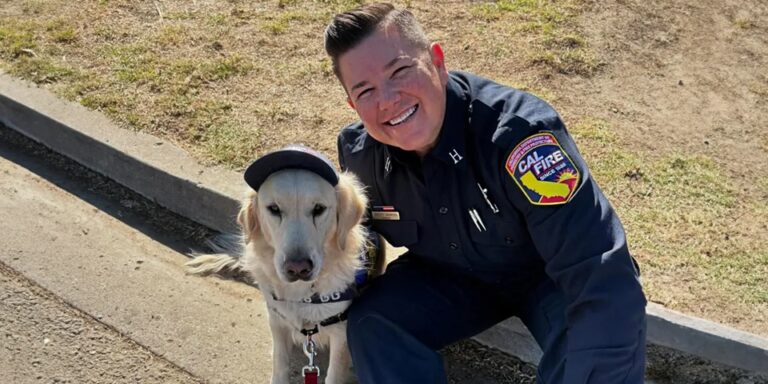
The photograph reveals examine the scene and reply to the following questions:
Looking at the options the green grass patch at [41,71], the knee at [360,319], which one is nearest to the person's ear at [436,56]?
the knee at [360,319]

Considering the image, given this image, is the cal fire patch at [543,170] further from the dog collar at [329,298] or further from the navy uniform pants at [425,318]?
the dog collar at [329,298]

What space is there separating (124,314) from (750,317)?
268 centimetres

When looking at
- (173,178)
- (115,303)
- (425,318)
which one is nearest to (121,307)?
(115,303)

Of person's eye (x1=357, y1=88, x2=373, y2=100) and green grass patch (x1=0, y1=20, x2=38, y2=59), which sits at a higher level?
person's eye (x1=357, y1=88, x2=373, y2=100)

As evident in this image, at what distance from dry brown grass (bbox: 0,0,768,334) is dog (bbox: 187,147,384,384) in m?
1.26

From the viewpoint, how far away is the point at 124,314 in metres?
3.67

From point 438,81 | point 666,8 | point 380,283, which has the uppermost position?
point 438,81

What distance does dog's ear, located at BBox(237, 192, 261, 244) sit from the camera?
300 centimetres

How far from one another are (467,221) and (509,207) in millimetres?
188

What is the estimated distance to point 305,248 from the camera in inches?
112

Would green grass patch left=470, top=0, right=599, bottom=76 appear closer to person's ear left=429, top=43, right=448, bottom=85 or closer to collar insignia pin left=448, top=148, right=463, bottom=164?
person's ear left=429, top=43, right=448, bottom=85

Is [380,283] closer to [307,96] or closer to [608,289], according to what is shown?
[608,289]

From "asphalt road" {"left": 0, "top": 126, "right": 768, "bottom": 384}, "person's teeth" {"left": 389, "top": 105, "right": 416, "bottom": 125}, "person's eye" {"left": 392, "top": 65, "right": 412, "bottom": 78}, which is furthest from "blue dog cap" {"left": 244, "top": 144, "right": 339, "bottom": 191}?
"asphalt road" {"left": 0, "top": 126, "right": 768, "bottom": 384}

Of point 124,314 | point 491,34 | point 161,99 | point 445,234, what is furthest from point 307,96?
point 445,234
